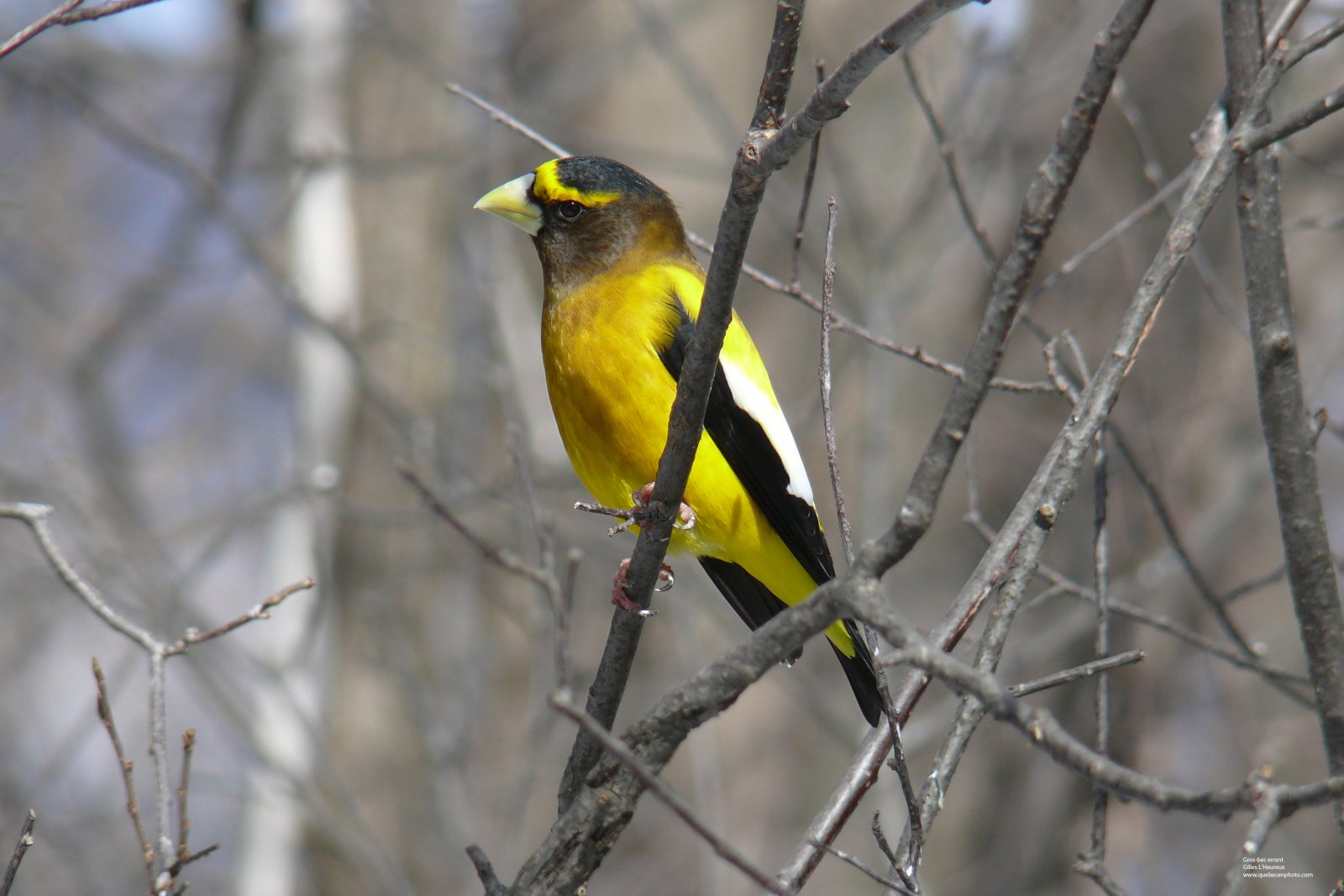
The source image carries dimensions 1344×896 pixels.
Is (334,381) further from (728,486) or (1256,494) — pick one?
(1256,494)

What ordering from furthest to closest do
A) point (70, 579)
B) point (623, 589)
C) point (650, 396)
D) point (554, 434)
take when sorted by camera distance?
Result: 1. point (554, 434)
2. point (650, 396)
3. point (623, 589)
4. point (70, 579)

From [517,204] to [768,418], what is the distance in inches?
46.1

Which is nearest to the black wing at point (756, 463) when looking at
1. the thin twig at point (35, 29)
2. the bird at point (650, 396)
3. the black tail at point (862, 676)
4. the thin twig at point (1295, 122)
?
the bird at point (650, 396)

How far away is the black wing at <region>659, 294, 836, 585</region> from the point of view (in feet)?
11.6

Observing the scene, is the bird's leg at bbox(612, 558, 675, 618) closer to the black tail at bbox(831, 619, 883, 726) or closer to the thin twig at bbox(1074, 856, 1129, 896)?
the black tail at bbox(831, 619, 883, 726)

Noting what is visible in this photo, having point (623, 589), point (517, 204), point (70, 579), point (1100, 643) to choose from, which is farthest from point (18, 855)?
point (517, 204)

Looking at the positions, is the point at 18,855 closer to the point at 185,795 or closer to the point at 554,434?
the point at 185,795

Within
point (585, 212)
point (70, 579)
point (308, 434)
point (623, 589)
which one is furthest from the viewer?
point (308, 434)

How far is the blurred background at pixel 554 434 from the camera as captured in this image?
584cm

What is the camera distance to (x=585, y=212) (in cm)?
402

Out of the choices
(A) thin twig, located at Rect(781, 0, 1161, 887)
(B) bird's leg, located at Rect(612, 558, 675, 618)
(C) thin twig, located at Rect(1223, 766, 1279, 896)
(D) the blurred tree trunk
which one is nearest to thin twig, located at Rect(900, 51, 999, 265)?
(B) bird's leg, located at Rect(612, 558, 675, 618)

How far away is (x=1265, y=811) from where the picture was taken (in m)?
1.26

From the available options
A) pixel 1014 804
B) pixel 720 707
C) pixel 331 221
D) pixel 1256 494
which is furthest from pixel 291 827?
pixel 1256 494

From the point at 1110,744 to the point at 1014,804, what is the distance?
876 millimetres
